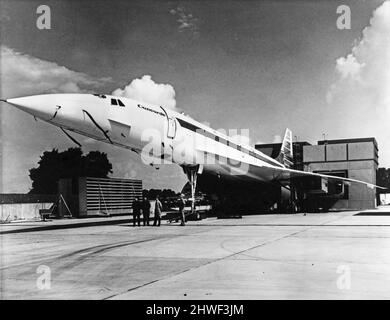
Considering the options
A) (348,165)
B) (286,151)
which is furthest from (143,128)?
(348,165)

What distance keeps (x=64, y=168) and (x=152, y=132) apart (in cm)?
5232

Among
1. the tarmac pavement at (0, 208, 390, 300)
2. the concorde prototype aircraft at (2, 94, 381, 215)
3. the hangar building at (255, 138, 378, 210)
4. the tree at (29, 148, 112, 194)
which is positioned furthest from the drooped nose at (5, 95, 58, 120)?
the tree at (29, 148, 112, 194)

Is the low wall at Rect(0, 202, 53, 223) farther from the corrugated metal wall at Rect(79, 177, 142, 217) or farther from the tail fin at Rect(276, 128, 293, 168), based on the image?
the tail fin at Rect(276, 128, 293, 168)

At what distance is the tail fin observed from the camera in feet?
128

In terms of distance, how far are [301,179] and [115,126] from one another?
17.7m

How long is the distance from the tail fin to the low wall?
68.0 ft

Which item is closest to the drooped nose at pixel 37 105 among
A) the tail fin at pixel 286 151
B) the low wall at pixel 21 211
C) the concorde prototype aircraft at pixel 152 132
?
the concorde prototype aircraft at pixel 152 132

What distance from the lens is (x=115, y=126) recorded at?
15.5 meters

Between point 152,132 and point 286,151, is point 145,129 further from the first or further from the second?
point 286,151

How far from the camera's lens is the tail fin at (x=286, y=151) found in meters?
38.9

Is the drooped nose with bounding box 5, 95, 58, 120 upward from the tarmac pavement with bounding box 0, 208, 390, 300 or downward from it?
upward

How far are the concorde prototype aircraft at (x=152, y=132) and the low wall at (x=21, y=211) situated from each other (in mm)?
12542

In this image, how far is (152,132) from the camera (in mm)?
17328
